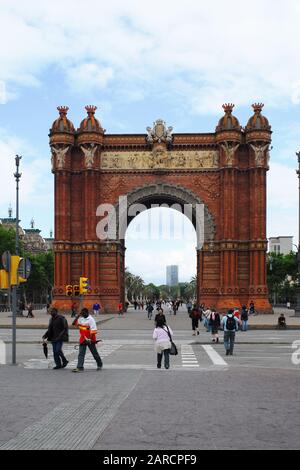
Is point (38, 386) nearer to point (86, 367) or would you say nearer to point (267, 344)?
point (86, 367)

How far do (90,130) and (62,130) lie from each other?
2505 mm

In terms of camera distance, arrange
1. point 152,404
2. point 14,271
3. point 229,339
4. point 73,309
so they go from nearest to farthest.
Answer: point 152,404 < point 14,271 < point 229,339 < point 73,309

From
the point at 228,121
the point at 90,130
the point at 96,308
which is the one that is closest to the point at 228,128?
the point at 228,121

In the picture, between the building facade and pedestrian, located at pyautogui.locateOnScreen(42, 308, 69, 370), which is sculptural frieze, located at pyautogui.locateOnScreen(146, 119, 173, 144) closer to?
pedestrian, located at pyautogui.locateOnScreen(42, 308, 69, 370)

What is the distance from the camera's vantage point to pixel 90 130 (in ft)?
201

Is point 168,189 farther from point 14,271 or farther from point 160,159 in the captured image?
point 14,271

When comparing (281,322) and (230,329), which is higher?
(230,329)

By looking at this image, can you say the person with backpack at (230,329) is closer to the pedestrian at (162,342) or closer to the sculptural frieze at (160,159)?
the pedestrian at (162,342)

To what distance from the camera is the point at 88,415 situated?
34.3 feet

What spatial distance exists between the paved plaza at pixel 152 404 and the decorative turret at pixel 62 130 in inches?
1669

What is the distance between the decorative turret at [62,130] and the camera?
201ft

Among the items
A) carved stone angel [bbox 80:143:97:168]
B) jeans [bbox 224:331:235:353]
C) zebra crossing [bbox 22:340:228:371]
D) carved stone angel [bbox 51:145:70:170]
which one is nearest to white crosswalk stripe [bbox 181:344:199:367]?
zebra crossing [bbox 22:340:228:371]

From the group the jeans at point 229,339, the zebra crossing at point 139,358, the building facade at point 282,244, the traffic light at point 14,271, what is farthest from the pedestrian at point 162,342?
the building facade at point 282,244

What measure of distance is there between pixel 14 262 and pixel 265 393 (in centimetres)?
893
